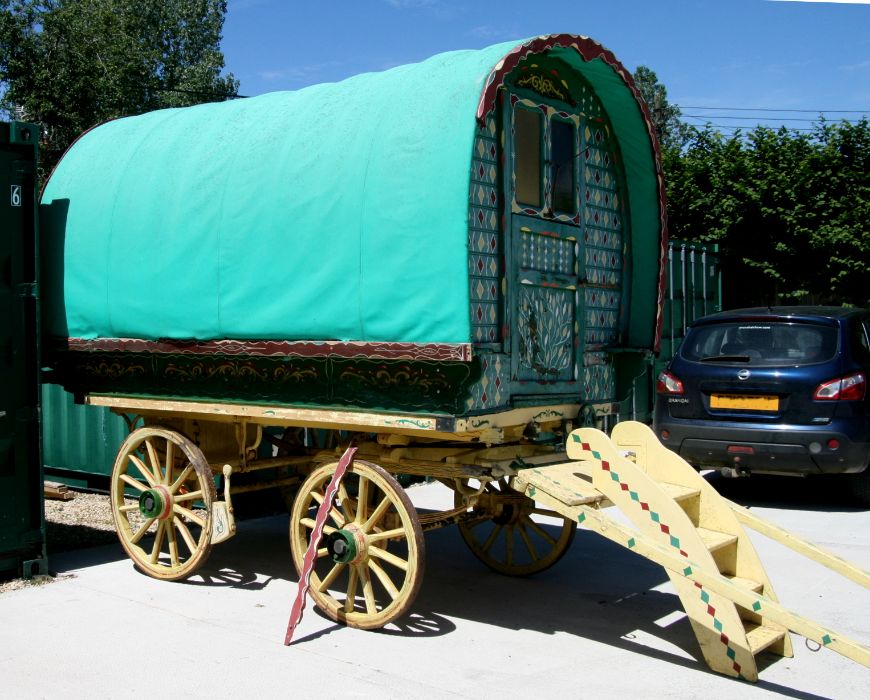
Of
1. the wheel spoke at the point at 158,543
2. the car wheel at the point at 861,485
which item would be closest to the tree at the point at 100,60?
the wheel spoke at the point at 158,543

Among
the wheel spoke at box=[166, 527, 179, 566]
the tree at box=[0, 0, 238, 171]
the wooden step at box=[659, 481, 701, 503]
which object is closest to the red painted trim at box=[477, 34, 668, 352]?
Result: the wooden step at box=[659, 481, 701, 503]

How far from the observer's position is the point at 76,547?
748 cm

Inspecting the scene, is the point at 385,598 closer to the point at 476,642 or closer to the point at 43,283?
the point at 476,642

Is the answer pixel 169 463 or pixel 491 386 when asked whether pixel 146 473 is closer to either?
pixel 169 463

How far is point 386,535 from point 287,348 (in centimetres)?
125

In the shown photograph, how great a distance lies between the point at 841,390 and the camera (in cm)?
821

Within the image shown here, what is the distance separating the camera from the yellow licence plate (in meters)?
8.45

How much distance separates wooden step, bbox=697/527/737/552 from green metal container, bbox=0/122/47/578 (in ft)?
13.9

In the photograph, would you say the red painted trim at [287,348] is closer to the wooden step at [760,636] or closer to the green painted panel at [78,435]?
the wooden step at [760,636]

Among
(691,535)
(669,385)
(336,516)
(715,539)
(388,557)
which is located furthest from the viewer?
(669,385)

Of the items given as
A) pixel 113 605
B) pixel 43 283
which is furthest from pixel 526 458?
pixel 43 283

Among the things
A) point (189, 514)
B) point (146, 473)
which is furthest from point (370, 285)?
point (146, 473)

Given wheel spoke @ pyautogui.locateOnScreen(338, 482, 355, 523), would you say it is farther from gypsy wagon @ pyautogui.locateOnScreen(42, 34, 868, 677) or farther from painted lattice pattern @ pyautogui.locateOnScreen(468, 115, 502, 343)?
Result: painted lattice pattern @ pyautogui.locateOnScreen(468, 115, 502, 343)

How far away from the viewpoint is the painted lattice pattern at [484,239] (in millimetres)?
5121
